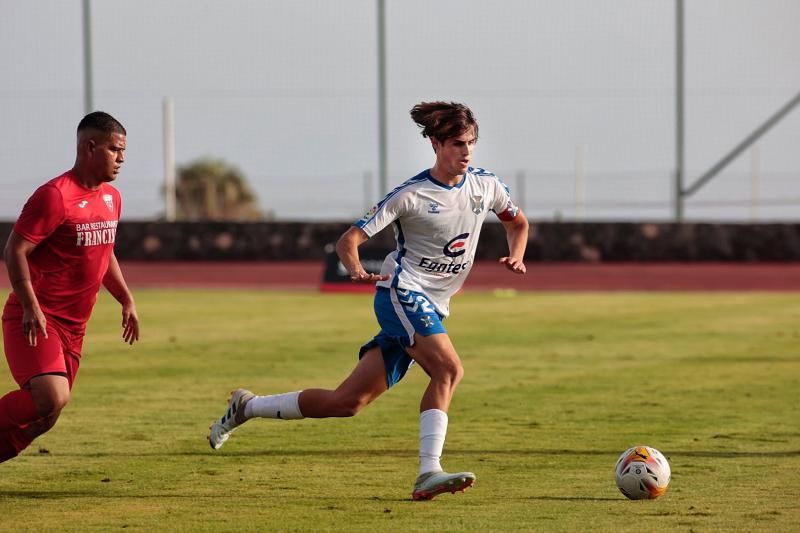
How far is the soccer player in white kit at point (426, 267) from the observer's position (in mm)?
7602

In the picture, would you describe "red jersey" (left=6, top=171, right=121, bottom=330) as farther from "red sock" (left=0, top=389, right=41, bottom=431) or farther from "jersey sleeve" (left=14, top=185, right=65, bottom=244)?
"red sock" (left=0, top=389, right=41, bottom=431)

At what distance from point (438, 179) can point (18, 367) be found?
239 cm

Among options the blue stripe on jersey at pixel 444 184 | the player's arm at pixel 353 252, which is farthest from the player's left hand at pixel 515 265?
the player's arm at pixel 353 252

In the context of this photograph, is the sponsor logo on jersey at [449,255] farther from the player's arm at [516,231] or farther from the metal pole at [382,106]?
the metal pole at [382,106]

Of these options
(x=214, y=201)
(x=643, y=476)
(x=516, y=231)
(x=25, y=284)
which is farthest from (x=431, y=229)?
(x=214, y=201)

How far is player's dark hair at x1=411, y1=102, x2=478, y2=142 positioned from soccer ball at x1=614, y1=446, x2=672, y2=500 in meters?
1.91

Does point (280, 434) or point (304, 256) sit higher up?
point (280, 434)

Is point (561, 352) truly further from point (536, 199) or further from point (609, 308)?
point (536, 199)

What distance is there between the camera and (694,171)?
34281 mm

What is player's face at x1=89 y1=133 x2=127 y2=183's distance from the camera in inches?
295

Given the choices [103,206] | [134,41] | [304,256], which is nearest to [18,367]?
[103,206]

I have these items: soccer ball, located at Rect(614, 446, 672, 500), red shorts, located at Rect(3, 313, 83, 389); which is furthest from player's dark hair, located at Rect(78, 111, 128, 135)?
soccer ball, located at Rect(614, 446, 672, 500)

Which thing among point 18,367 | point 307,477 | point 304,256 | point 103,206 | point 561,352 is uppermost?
point 103,206

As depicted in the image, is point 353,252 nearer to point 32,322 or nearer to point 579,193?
point 32,322
